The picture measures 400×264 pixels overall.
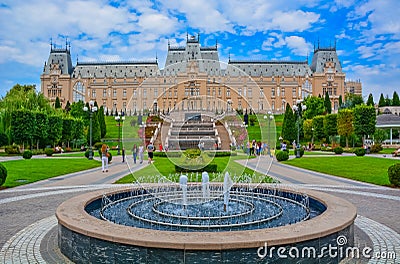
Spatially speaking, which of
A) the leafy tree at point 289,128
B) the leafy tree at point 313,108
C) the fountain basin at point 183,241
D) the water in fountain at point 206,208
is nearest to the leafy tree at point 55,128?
the leafy tree at point 289,128

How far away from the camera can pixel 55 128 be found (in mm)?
37469

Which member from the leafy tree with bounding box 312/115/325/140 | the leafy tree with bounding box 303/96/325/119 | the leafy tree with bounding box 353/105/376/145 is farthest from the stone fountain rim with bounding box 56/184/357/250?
the leafy tree with bounding box 303/96/325/119

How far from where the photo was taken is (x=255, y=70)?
9769 centimetres

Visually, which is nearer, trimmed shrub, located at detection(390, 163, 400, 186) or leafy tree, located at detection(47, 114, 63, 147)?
trimmed shrub, located at detection(390, 163, 400, 186)

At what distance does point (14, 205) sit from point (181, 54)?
74333 mm

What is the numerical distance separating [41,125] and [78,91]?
214 ft

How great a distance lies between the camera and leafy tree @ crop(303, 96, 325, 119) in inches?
2368

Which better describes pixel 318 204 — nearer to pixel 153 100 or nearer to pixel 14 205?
pixel 153 100

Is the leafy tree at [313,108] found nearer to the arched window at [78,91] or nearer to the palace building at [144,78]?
the palace building at [144,78]

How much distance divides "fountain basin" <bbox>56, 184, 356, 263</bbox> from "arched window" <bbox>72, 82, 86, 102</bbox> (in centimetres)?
9722

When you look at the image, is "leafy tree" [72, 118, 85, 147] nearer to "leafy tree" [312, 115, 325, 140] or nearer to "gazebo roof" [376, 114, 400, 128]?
"leafy tree" [312, 115, 325, 140]

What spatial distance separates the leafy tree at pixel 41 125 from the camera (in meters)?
34.9

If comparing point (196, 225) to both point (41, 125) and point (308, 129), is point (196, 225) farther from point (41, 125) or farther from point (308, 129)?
point (308, 129)

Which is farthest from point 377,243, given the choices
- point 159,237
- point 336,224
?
point 159,237
